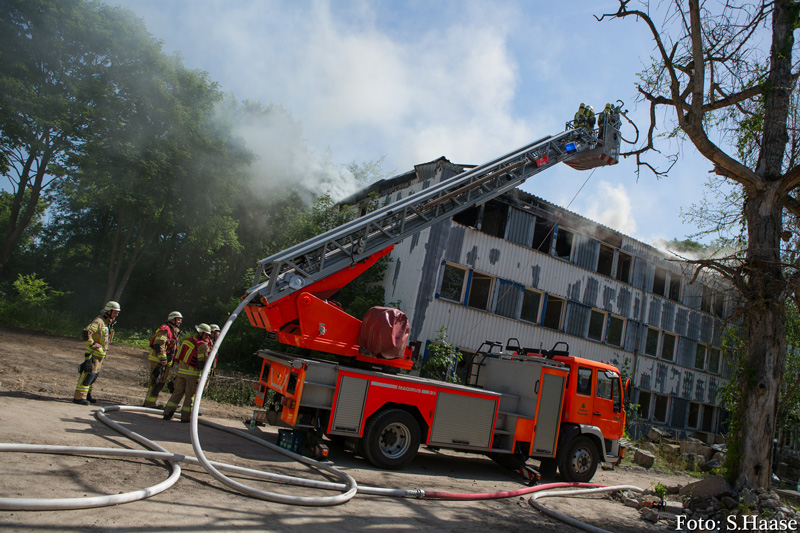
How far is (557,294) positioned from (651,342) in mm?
6296

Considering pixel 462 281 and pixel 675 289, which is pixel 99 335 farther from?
pixel 675 289

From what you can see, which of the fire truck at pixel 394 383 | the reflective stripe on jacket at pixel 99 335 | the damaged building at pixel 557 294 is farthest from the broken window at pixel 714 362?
the reflective stripe on jacket at pixel 99 335

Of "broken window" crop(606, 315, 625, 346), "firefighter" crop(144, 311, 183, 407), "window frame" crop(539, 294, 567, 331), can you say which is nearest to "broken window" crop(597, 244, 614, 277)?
"broken window" crop(606, 315, 625, 346)

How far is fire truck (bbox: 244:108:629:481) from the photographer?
297 inches

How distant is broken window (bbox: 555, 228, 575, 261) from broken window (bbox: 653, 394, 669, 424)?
7.87 meters

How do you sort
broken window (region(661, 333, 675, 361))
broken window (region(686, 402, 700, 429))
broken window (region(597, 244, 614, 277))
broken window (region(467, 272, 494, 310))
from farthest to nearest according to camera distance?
broken window (region(686, 402, 700, 429))
broken window (region(661, 333, 675, 361))
broken window (region(597, 244, 614, 277))
broken window (region(467, 272, 494, 310))

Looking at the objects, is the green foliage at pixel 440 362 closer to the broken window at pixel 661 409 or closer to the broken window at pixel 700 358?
the broken window at pixel 661 409

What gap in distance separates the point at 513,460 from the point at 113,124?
1990 centimetres

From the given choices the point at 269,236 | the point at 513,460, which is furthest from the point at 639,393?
the point at 269,236

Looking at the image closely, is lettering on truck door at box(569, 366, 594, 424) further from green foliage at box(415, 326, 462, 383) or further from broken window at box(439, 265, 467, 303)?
broken window at box(439, 265, 467, 303)

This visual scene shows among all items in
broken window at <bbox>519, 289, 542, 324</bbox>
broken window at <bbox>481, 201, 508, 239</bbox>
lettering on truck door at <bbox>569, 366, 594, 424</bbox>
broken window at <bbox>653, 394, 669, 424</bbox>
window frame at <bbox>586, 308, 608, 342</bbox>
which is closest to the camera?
lettering on truck door at <bbox>569, 366, 594, 424</bbox>

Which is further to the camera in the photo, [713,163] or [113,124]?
[113,124]

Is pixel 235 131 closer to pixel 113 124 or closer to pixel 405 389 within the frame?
pixel 113 124

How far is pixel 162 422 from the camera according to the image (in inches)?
327
